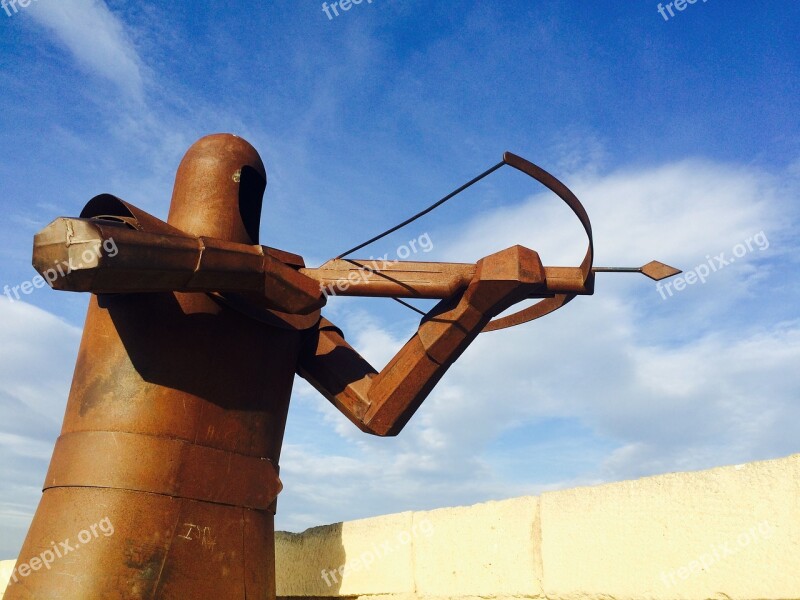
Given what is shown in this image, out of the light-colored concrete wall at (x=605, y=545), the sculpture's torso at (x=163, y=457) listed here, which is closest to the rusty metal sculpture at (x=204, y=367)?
the sculpture's torso at (x=163, y=457)

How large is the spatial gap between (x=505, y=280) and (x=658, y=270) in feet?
2.64

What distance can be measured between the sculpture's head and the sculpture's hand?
122 centimetres

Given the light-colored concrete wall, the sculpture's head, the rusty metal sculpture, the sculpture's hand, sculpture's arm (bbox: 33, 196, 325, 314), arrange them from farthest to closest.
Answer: the sculpture's head, the sculpture's hand, the rusty metal sculpture, sculpture's arm (bbox: 33, 196, 325, 314), the light-colored concrete wall

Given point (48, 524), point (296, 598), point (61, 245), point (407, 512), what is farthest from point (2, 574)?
point (61, 245)

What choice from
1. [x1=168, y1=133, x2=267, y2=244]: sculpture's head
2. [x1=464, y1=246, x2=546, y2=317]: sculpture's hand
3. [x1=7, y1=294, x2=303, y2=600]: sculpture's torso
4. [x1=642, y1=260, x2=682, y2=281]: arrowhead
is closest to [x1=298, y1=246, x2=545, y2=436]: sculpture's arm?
[x1=464, y1=246, x2=546, y2=317]: sculpture's hand

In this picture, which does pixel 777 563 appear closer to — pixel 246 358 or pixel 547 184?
pixel 547 184

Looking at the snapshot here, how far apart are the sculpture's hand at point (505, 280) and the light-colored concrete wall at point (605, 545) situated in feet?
3.04

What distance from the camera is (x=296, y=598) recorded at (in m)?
4.77

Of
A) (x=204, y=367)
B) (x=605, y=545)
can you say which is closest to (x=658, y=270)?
(x=605, y=545)

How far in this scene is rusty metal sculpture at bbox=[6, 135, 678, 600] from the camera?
125 inches

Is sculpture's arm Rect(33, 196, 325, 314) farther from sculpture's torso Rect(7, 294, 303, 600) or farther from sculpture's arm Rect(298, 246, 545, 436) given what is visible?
sculpture's arm Rect(298, 246, 545, 436)

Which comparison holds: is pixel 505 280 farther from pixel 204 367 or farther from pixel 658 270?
pixel 204 367

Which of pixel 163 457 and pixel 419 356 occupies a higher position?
pixel 419 356

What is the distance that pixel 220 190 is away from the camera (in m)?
4.02
